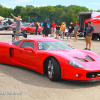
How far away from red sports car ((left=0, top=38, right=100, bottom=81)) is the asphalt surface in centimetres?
20

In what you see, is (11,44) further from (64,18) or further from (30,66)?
(64,18)

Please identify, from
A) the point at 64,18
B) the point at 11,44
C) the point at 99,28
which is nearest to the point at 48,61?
the point at 11,44

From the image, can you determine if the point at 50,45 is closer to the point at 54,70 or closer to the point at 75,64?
the point at 54,70

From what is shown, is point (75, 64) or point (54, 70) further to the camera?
point (54, 70)

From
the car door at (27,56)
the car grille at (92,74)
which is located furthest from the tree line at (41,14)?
the car grille at (92,74)

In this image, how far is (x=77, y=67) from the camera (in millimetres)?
4793

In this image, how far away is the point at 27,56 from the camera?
6152mm

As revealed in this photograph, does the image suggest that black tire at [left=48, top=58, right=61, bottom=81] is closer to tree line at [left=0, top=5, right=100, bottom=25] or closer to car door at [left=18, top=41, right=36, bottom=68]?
car door at [left=18, top=41, right=36, bottom=68]

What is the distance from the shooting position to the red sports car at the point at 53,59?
483 cm

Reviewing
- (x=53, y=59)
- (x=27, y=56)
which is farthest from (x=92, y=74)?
(x=27, y=56)

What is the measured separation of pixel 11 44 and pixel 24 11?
12824cm

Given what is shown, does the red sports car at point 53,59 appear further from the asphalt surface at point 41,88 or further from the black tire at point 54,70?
the asphalt surface at point 41,88

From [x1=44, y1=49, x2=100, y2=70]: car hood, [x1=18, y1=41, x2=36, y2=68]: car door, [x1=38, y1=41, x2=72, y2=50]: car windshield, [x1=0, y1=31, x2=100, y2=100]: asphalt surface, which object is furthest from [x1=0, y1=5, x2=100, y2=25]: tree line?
[x1=0, y1=31, x2=100, y2=100]: asphalt surface

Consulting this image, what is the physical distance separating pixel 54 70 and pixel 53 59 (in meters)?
0.30
